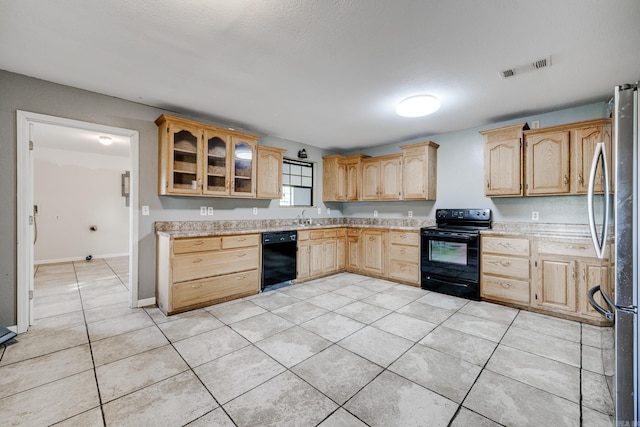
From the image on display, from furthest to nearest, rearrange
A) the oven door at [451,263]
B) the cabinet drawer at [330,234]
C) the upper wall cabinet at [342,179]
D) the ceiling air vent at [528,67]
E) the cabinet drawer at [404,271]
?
the upper wall cabinet at [342,179]
the cabinet drawer at [330,234]
the cabinet drawer at [404,271]
the oven door at [451,263]
the ceiling air vent at [528,67]

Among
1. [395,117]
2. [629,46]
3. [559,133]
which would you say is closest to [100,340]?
[395,117]

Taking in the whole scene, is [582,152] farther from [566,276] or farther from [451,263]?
[451,263]

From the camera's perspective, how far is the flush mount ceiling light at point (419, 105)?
2930 millimetres

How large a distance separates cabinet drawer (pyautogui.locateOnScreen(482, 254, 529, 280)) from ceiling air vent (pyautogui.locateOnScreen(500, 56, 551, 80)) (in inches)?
83.0

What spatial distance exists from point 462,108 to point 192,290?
13.0ft

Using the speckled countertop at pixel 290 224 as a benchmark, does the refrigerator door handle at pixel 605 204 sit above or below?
above

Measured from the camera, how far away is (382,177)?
4.97 m

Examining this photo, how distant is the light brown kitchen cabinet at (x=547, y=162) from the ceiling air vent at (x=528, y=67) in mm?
1273

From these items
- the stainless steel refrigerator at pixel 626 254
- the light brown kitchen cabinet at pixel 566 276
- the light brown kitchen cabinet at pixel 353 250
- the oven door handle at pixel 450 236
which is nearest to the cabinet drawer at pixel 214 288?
the light brown kitchen cabinet at pixel 353 250

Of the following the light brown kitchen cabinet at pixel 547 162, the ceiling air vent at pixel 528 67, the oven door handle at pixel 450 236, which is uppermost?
the ceiling air vent at pixel 528 67

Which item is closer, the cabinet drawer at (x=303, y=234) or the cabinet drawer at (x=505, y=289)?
the cabinet drawer at (x=505, y=289)

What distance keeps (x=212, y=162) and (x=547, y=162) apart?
14.1 feet

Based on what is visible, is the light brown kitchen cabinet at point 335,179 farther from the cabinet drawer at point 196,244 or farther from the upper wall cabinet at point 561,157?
the upper wall cabinet at point 561,157

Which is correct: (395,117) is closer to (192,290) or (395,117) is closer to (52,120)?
(192,290)
